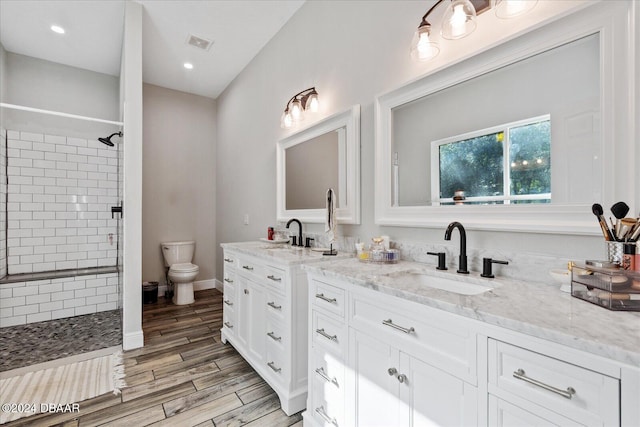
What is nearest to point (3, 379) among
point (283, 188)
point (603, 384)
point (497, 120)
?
point (283, 188)

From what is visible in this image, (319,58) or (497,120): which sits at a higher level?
(319,58)

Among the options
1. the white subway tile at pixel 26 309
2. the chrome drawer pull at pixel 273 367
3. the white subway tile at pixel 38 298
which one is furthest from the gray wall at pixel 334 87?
the white subway tile at pixel 26 309

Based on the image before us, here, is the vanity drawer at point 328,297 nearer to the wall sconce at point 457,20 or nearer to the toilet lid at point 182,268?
the wall sconce at point 457,20

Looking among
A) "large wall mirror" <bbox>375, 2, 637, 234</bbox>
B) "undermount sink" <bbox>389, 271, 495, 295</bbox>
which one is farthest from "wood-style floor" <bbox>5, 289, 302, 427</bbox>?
"large wall mirror" <bbox>375, 2, 637, 234</bbox>

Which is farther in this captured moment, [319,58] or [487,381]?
[319,58]

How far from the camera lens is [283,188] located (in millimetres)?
2756

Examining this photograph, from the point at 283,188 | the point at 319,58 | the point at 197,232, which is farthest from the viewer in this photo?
the point at 197,232

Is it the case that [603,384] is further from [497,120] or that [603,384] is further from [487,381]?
[497,120]

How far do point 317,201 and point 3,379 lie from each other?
2.47 meters

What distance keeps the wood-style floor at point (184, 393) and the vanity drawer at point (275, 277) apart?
0.71m

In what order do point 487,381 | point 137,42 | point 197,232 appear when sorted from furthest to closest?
1. point 197,232
2. point 137,42
3. point 487,381

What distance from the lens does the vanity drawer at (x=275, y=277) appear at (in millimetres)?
1714

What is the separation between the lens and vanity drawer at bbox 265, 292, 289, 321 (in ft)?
5.59

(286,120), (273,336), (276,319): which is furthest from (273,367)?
(286,120)
